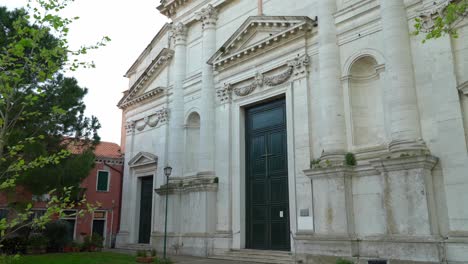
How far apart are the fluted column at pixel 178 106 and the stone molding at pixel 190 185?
0.57 m

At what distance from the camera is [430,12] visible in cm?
1360

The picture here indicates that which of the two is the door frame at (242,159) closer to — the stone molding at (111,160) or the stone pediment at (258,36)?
the stone pediment at (258,36)

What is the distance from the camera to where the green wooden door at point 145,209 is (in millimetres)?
24812

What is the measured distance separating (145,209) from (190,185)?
6142mm

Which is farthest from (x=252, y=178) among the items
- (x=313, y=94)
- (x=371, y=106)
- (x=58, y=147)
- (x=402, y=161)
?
(x=58, y=147)

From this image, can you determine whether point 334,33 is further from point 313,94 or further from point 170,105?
point 170,105

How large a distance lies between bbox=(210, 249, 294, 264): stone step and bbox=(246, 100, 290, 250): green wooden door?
23.3 inches

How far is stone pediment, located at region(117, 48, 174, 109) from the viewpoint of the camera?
25.2 metres

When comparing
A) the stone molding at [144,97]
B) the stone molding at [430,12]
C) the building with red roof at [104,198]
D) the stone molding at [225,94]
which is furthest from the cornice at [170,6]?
the stone molding at [430,12]

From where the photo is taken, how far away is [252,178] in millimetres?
19141

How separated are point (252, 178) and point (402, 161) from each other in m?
7.80

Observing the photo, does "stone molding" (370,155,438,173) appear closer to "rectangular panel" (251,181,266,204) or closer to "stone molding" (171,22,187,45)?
"rectangular panel" (251,181,266,204)

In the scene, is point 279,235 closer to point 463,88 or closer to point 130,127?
point 463,88

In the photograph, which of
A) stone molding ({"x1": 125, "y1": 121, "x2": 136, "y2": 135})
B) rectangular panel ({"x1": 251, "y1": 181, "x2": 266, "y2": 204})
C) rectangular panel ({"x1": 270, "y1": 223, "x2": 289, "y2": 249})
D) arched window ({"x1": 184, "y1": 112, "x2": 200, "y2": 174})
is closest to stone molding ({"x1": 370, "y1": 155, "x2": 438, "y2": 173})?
rectangular panel ({"x1": 270, "y1": 223, "x2": 289, "y2": 249})
